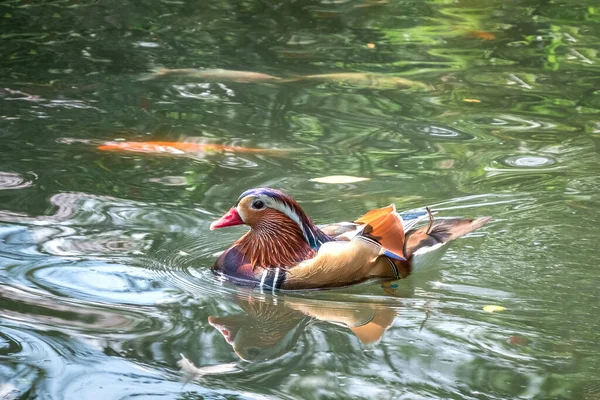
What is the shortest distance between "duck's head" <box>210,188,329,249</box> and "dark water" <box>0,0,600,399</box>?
1.35 feet

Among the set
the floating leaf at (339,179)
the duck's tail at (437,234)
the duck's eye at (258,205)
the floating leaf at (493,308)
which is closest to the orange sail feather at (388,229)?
the duck's tail at (437,234)

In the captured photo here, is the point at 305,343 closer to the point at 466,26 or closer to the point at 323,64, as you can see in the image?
the point at 323,64

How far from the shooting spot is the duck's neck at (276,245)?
20.0ft

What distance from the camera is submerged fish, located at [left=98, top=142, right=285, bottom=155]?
26.5 ft

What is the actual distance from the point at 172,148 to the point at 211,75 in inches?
85.2

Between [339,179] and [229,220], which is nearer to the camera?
[229,220]

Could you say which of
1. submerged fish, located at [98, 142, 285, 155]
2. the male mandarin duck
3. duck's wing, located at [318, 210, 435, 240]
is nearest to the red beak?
the male mandarin duck

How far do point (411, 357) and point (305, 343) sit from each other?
57 cm

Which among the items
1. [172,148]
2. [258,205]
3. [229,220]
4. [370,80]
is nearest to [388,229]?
[258,205]

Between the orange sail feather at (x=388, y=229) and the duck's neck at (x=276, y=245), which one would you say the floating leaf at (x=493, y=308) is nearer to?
the orange sail feather at (x=388, y=229)

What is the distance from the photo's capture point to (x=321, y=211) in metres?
7.00

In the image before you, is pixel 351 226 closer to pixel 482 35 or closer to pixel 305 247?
pixel 305 247

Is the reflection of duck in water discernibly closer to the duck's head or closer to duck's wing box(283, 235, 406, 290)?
duck's wing box(283, 235, 406, 290)

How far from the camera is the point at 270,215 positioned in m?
6.15
